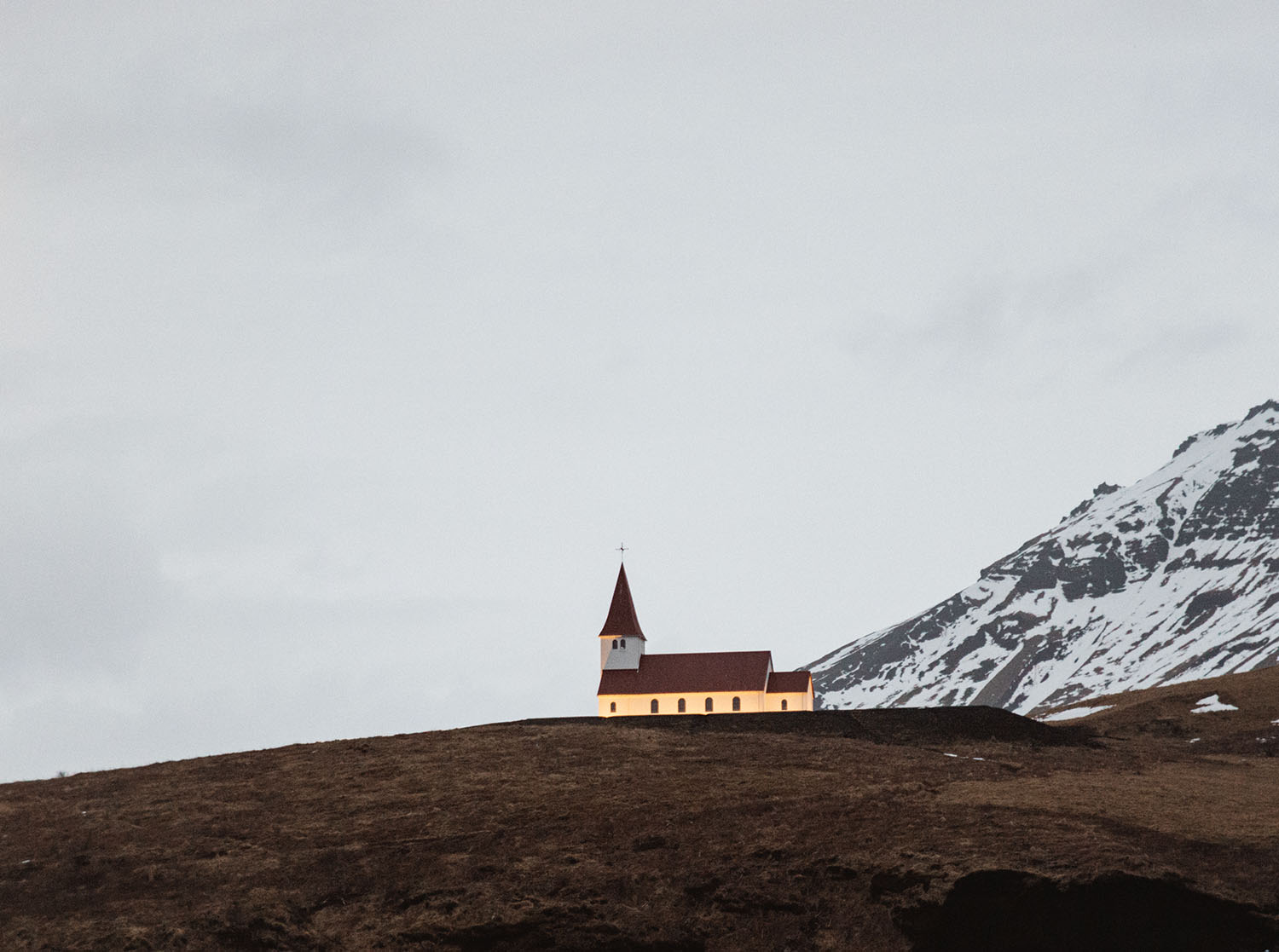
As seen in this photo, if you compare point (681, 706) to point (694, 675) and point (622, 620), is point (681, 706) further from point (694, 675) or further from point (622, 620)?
point (622, 620)

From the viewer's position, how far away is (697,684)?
94.2 meters

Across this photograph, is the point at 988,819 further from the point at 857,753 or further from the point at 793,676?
the point at 793,676

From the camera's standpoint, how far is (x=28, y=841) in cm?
3675

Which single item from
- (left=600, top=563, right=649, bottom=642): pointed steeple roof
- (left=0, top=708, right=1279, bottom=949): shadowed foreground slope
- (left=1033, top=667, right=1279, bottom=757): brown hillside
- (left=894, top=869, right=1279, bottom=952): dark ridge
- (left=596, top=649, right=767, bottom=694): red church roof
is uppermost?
(left=600, top=563, right=649, bottom=642): pointed steeple roof

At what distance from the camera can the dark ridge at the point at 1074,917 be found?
29156 millimetres

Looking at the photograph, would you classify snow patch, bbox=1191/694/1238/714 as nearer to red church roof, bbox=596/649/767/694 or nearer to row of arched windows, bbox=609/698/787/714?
red church roof, bbox=596/649/767/694

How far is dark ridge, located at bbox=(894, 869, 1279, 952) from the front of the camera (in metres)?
29.2

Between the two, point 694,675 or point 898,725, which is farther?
point 694,675

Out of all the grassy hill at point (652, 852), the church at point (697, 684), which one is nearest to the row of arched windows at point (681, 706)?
the church at point (697, 684)

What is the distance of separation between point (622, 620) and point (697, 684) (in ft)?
30.0

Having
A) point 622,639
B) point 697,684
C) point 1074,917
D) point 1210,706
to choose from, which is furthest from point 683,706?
point 1074,917

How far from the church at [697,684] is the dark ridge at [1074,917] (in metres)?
62.3

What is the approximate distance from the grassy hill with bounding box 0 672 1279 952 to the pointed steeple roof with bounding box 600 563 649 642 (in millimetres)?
49944

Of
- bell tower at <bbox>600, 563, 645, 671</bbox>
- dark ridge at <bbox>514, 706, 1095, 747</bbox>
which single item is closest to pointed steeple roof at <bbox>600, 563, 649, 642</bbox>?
bell tower at <bbox>600, 563, 645, 671</bbox>
